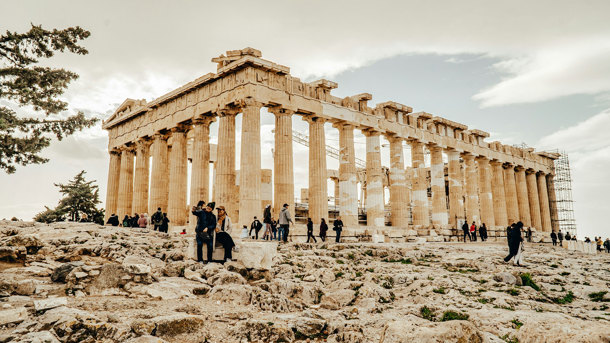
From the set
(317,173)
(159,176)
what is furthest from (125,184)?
(317,173)

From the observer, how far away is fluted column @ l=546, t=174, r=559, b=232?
151 feet

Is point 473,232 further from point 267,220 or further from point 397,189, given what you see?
point 267,220

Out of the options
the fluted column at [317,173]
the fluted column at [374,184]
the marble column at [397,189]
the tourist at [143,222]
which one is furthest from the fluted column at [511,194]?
the tourist at [143,222]

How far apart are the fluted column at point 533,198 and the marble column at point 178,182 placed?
34.8m

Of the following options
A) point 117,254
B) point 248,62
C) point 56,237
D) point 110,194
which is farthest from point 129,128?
point 117,254

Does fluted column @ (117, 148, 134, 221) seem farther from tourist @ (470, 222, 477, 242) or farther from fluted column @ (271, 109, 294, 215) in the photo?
tourist @ (470, 222, 477, 242)

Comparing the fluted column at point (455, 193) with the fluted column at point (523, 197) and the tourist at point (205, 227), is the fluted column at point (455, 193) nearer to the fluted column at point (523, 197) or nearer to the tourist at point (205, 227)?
the fluted column at point (523, 197)

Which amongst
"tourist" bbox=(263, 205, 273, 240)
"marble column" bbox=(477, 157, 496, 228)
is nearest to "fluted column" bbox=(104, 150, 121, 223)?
"tourist" bbox=(263, 205, 273, 240)

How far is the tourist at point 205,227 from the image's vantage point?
1062 centimetres

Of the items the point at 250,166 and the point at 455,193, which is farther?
the point at 455,193

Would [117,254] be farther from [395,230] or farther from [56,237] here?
[395,230]

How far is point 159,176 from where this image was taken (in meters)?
29.1

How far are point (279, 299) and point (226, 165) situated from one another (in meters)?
15.9

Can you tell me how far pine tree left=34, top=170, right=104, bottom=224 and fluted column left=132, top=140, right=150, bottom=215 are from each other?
895 cm
